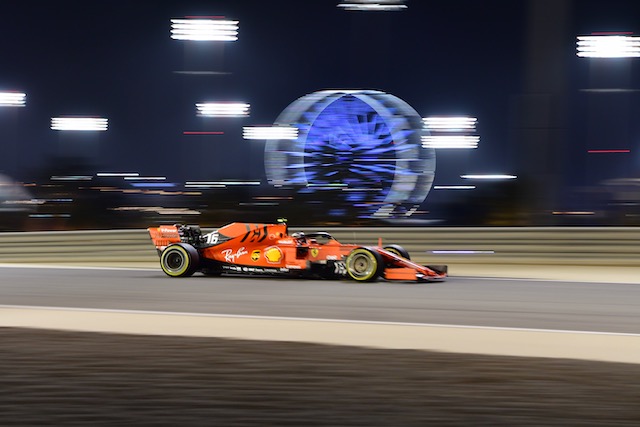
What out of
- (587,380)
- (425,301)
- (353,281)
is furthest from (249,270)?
(587,380)

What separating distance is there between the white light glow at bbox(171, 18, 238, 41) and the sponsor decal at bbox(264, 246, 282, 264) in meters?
11.8

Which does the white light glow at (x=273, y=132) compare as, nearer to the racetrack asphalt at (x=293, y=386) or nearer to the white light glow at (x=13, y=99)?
the white light glow at (x=13, y=99)

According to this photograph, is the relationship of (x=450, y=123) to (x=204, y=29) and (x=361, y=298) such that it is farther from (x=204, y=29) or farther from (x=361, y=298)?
(x=361, y=298)

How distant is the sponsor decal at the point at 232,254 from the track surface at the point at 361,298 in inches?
15.1

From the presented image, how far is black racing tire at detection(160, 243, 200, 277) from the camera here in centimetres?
1463

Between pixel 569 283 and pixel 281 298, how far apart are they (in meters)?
4.78

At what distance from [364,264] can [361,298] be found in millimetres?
2122

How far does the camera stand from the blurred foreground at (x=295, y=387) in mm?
5086

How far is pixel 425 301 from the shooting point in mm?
11148

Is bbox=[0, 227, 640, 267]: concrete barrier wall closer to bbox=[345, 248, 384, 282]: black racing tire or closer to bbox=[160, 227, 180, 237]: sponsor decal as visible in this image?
bbox=[160, 227, 180, 237]: sponsor decal

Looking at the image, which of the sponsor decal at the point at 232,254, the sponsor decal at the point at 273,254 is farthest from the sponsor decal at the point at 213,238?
the sponsor decal at the point at 273,254

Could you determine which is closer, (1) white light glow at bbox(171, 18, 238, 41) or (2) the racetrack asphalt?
(2) the racetrack asphalt

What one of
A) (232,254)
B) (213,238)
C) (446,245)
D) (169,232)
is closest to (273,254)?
(232,254)

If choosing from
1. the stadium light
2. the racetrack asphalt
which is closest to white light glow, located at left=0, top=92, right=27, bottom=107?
the stadium light
